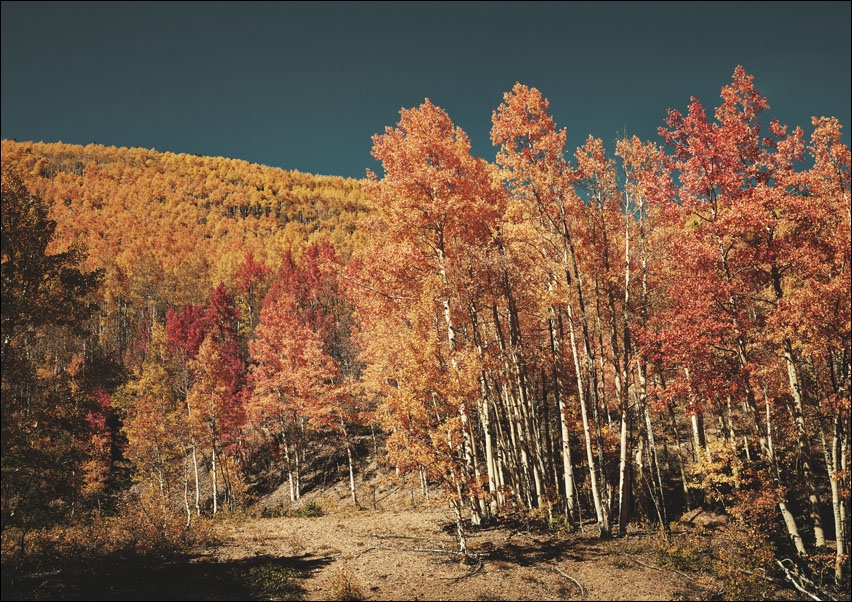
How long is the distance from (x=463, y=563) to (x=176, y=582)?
22.0 feet

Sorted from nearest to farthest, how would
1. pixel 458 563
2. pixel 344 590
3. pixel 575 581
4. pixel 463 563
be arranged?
pixel 344 590 < pixel 575 581 < pixel 463 563 < pixel 458 563

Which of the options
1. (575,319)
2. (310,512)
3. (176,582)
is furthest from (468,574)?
(310,512)

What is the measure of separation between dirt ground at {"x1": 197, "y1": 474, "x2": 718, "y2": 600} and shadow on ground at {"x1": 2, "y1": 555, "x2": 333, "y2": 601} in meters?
0.37

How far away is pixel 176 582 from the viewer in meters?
10.5

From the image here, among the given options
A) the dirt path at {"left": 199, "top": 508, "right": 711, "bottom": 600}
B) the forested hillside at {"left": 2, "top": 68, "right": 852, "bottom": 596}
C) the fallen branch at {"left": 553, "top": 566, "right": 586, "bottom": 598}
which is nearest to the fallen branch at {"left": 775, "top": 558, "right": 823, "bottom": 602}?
the forested hillside at {"left": 2, "top": 68, "right": 852, "bottom": 596}

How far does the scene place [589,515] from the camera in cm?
1551

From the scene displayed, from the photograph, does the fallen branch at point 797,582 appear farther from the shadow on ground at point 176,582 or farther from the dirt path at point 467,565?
the shadow on ground at point 176,582

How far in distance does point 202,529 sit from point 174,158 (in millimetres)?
184813

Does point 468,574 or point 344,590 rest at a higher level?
point 344,590

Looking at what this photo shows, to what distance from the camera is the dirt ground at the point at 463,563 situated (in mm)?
9766

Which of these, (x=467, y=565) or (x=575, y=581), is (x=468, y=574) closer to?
(x=467, y=565)

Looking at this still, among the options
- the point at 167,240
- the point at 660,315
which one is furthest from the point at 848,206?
the point at 167,240

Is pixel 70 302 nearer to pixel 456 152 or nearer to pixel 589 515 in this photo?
pixel 456 152

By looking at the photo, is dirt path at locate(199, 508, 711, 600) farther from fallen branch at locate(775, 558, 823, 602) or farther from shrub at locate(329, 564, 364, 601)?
fallen branch at locate(775, 558, 823, 602)
